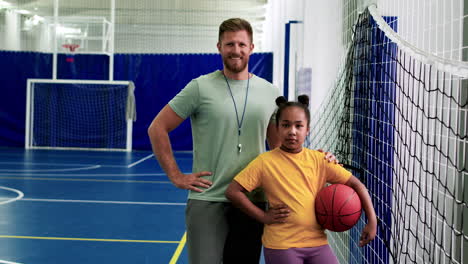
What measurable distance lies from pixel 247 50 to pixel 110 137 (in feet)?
→ 39.9

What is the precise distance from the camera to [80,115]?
1394 centimetres

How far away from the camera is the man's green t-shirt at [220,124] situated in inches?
94.3

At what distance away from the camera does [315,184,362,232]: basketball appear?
2266mm

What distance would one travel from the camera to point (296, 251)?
2.23 metres

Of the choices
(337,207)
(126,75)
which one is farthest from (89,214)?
(126,75)

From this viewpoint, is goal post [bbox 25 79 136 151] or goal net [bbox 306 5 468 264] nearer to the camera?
goal net [bbox 306 5 468 264]

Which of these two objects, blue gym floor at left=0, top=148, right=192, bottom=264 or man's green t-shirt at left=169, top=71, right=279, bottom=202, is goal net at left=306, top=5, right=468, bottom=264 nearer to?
man's green t-shirt at left=169, top=71, right=279, bottom=202

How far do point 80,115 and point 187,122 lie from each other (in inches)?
124

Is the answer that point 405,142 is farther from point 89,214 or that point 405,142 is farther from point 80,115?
point 80,115

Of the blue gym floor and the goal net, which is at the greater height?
the goal net

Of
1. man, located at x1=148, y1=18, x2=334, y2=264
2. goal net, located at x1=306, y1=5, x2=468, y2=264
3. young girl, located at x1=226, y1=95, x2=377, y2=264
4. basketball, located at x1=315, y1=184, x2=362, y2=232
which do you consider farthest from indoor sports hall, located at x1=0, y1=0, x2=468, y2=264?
man, located at x1=148, y1=18, x2=334, y2=264

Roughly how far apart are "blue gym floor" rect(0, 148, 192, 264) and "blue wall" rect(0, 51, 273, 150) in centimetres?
386

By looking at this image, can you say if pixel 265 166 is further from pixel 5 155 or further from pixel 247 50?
pixel 5 155

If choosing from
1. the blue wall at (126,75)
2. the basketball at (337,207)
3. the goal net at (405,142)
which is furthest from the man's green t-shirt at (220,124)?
the blue wall at (126,75)
